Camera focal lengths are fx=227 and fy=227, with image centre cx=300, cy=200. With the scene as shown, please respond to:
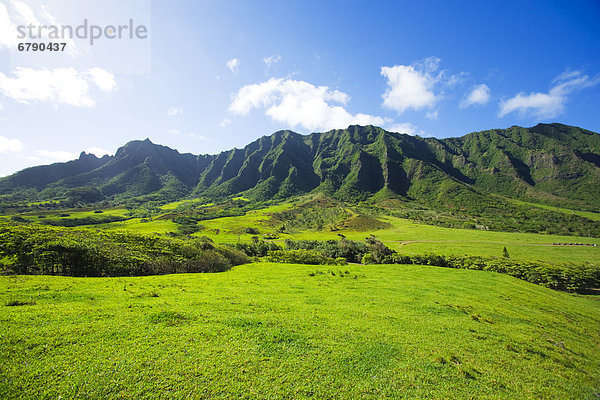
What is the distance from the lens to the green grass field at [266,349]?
11000mm

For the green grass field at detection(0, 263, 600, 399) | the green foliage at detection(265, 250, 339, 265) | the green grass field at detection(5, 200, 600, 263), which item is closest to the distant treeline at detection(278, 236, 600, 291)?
the green foliage at detection(265, 250, 339, 265)

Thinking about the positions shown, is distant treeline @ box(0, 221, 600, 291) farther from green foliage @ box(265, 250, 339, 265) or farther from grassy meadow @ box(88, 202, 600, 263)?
grassy meadow @ box(88, 202, 600, 263)

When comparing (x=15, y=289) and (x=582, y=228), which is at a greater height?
(x=15, y=289)

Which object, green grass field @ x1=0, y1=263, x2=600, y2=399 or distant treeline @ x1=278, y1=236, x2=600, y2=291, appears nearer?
green grass field @ x1=0, y1=263, x2=600, y2=399

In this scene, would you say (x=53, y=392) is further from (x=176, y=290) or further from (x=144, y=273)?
(x=144, y=273)

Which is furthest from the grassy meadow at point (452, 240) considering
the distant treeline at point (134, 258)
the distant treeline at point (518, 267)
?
the distant treeline at point (134, 258)

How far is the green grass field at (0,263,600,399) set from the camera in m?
11.0

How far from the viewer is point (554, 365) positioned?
18875 millimetres

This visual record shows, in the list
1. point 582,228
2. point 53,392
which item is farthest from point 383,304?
point 582,228

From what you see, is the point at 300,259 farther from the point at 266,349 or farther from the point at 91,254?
the point at 266,349

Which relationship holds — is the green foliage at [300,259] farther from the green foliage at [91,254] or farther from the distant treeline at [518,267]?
the green foliage at [91,254]

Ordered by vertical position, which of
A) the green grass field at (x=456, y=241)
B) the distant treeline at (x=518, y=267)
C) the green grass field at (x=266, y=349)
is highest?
the green grass field at (x=266, y=349)

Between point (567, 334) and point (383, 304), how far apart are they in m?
21.4

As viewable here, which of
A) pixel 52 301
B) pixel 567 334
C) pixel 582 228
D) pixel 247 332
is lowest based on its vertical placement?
pixel 582 228
